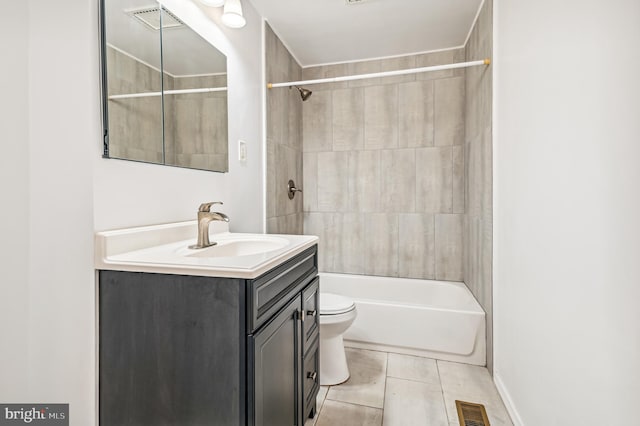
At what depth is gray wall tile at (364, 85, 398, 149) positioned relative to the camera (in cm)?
290

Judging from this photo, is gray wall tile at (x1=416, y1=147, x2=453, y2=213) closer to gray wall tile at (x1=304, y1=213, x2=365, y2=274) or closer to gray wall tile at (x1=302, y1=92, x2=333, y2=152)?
gray wall tile at (x1=304, y1=213, x2=365, y2=274)

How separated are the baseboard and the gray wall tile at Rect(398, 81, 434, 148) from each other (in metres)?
1.83

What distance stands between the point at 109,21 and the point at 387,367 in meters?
2.26

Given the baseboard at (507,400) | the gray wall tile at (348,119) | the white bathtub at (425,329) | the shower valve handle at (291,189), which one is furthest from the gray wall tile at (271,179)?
the baseboard at (507,400)

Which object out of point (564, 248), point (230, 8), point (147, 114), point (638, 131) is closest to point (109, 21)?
point (147, 114)

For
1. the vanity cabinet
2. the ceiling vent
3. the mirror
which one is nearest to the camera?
the vanity cabinet

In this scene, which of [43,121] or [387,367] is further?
[387,367]

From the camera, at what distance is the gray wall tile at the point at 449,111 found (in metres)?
2.74

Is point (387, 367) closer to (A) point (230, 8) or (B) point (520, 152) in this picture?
(B) point (520, 152)

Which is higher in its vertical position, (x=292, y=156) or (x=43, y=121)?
(x=292, y=156)

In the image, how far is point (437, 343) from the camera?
221cm

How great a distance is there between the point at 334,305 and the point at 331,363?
1.14 ft

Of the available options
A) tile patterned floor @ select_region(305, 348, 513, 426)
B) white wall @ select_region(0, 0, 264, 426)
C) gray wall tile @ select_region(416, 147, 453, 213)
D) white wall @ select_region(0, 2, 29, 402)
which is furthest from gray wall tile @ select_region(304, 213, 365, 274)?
white wall @ select_region(0, 2, 29, 402)

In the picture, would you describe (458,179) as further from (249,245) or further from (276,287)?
(276,287)
